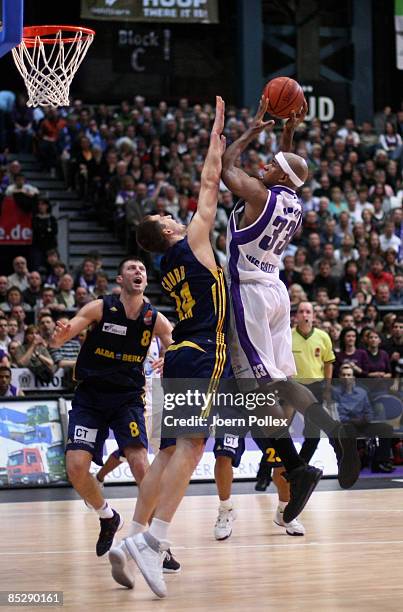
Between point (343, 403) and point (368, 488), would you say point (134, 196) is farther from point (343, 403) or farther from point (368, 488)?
point (368, 488)

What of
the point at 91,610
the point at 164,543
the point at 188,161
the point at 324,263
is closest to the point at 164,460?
the point at 164,543

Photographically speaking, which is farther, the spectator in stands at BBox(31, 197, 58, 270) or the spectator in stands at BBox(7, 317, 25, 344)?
the spectator in stands at BBox(31, 197, 58, 270)

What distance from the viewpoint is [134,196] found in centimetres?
1684

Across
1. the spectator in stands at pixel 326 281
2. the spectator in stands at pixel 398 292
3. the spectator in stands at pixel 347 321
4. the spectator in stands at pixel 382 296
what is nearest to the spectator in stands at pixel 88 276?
the spectator in stands at pixel 326 281

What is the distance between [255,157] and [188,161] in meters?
1.17

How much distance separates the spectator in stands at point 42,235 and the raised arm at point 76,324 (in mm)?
8707

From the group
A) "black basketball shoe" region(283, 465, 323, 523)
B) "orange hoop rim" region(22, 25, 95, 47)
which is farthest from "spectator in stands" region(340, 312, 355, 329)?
"black basketball shoe" region(283, 465, 323, 523)

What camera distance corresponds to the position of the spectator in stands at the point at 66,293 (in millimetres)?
14141

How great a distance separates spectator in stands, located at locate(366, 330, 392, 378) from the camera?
1365cm

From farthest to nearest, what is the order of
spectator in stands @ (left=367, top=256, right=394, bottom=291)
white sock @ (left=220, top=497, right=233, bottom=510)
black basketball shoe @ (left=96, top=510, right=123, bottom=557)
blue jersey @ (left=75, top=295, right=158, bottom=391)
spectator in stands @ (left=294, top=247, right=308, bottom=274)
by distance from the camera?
spectator in stands @ (left=367, top=256, right=394, bottom=291) < spectator in stands @ (left=294, top=247, right=308, bottom=274) < white sock @ (left=220, top=497, right=233, bottom=510) < blue jersey @ (left=75, top=295, right=158, bottom=391) < black basketball shoe @ (left=96, top=510, right=123, bottom=557)

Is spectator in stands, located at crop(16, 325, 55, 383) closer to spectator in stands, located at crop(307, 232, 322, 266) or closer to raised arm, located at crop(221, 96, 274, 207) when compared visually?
spectator in stands, located at crop(307, 232, 322, 266)

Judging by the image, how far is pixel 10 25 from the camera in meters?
5.54

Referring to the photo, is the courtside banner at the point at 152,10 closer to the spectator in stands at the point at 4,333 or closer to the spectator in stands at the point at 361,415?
the spectator in stands at the point at 4,333

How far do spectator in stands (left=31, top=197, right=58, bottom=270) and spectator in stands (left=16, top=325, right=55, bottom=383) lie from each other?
9.81ft
